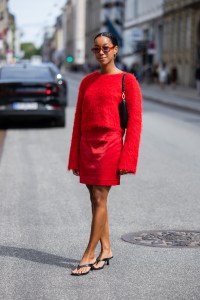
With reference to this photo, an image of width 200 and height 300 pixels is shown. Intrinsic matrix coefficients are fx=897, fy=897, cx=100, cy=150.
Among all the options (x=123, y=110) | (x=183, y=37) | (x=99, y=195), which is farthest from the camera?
(x=183, y=37)

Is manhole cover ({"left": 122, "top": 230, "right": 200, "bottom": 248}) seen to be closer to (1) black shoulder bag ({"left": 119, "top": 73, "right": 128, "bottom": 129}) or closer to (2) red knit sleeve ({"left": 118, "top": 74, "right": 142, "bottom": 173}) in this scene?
(2) red knit sleeve ({"left": 118, "top": 74, "right": 142, "bottom": 173})

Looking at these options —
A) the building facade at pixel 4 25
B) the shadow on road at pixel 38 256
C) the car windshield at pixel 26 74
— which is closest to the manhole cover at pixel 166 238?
the shadow on road at pixel 38 256

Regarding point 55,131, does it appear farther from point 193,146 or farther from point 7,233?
point 7,233

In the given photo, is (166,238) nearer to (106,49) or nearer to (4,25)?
(106,49)

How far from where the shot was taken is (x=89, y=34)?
151m

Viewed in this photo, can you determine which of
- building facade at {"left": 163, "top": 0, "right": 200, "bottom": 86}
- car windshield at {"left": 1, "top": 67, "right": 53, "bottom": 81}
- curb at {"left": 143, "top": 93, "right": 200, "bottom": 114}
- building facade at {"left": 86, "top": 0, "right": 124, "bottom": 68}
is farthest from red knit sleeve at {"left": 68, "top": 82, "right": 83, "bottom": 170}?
building facade at {"left": 86, "top": 0, "right": 124, "bottom": 68}

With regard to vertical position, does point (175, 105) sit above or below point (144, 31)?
above

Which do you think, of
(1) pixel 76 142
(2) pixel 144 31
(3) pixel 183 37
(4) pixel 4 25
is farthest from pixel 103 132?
(4) pixel 4 25

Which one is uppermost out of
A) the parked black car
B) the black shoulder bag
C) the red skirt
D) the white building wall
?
the black shoulder bag

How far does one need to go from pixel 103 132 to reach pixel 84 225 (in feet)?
7.29

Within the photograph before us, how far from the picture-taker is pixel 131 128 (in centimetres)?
623

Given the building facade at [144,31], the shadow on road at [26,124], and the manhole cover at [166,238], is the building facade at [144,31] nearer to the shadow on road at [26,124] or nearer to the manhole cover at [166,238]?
the shadow on road at [26,124]

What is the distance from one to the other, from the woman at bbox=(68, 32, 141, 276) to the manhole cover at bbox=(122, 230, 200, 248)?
3.81 feet

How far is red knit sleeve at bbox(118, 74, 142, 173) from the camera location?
6207mm
